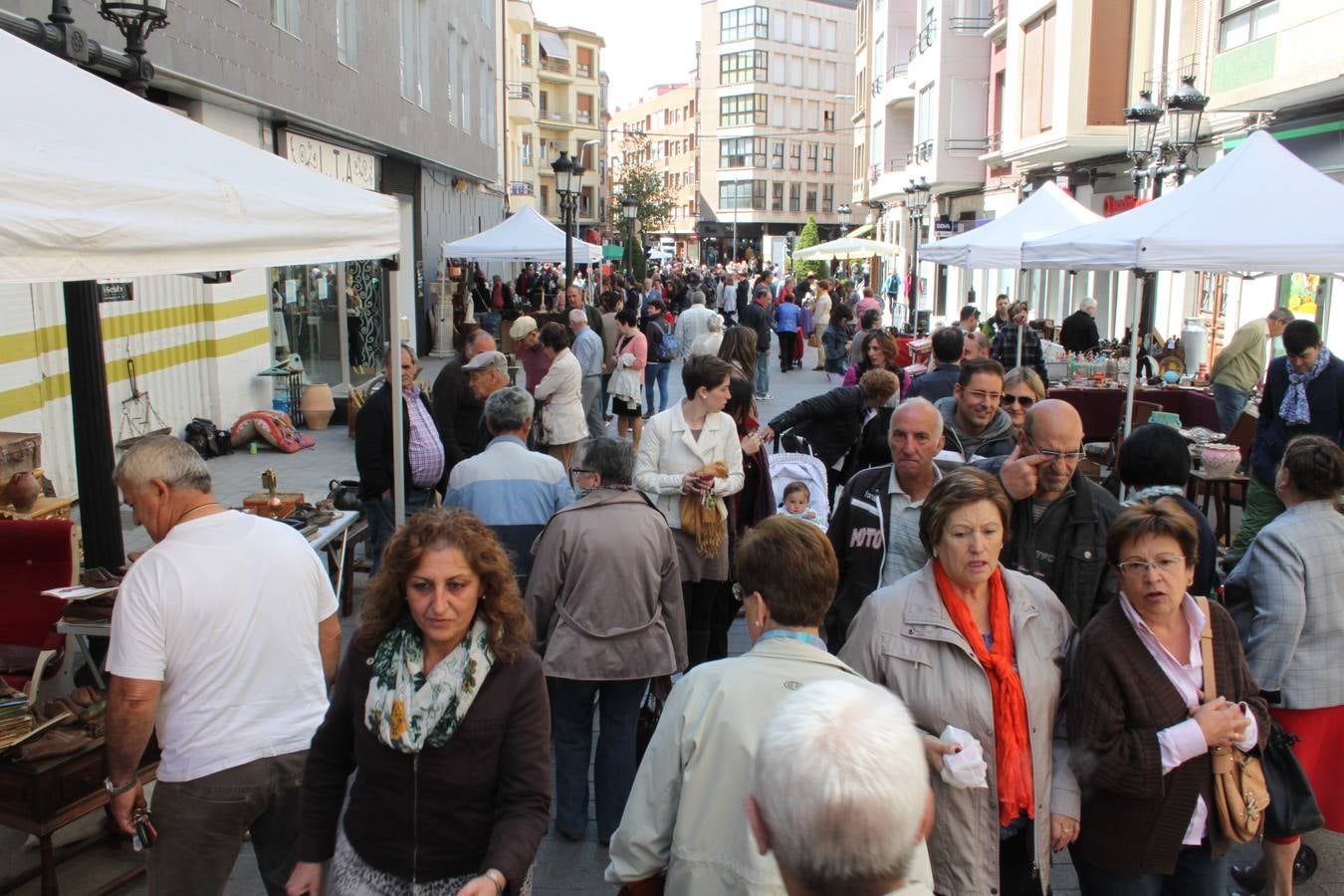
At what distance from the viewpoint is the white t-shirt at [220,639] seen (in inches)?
118

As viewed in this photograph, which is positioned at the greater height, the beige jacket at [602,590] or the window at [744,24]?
the window at [744,24]

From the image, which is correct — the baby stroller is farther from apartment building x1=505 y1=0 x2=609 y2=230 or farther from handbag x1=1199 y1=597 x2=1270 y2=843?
apartment building x1=505 y1=0 x2=609 y2=230

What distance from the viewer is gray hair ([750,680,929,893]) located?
4.96 ft

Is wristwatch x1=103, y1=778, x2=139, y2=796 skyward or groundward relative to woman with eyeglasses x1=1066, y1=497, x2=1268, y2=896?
groundward

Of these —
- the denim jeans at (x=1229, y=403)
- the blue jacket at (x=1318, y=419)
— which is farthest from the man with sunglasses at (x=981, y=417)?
the denim jeans at (x=1229, y=403)

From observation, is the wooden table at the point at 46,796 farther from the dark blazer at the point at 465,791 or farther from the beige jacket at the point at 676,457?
the beige jacket at the point at 676,457

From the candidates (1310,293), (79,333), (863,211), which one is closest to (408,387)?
(79,333)

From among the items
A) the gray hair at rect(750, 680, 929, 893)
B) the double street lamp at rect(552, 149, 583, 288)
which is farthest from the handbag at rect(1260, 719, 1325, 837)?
the double street lamp at rect(552, 149, 583, 288)

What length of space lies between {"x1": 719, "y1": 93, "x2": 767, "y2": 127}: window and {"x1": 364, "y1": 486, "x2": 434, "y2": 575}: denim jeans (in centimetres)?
7649

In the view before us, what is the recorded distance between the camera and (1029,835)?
2.99 m

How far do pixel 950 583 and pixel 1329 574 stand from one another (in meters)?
1.62

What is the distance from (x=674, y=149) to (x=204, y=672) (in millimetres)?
98463

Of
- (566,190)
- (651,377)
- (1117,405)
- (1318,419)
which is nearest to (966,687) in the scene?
(1318,419)

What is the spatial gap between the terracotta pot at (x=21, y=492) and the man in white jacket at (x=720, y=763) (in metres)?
5.12
